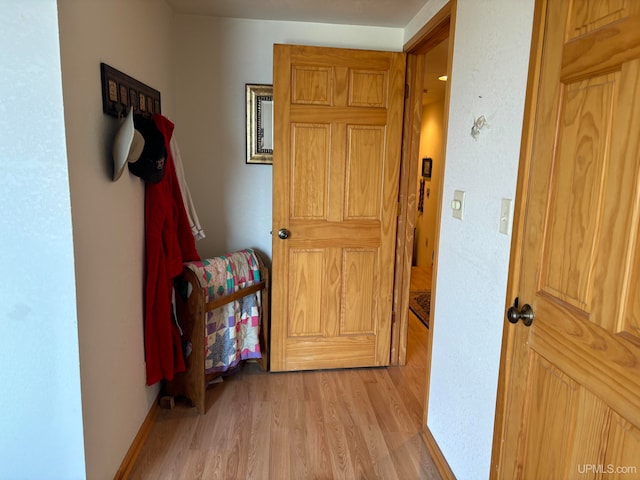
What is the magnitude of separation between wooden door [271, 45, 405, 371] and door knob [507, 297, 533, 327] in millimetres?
1427

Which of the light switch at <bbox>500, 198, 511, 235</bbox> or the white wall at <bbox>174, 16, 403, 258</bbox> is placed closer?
the light switch at <bbox>500, 198, 511, 235</bbox>

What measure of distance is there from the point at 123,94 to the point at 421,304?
3297 mm

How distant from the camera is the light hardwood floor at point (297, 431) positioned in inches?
72.7

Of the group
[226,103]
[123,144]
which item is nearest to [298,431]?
[123,144]

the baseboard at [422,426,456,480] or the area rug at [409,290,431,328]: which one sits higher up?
the area rug at [409,290,431,328]

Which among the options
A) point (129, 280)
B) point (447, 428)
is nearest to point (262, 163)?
→ point (129, 280)

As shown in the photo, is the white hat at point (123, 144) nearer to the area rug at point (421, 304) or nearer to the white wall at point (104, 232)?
the white wall at point (104, 232)

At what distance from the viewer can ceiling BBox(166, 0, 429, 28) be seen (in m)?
2.28

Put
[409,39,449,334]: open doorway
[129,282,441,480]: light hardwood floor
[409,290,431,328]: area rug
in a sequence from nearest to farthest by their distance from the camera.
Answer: [129,282,441,480]: light hardwood floor < [409,290,431,328]: area rug < [409,39,449,334]: open doorway

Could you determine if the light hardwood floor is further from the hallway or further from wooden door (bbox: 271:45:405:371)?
wooden door (bbox: 271:45:405:371)

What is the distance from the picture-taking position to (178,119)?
8.73 ft

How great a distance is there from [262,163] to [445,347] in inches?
64.8

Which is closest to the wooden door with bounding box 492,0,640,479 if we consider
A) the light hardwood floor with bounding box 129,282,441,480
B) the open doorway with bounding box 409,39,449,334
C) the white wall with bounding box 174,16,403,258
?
the light hardwood floor with bounding box 129,282,441,480
